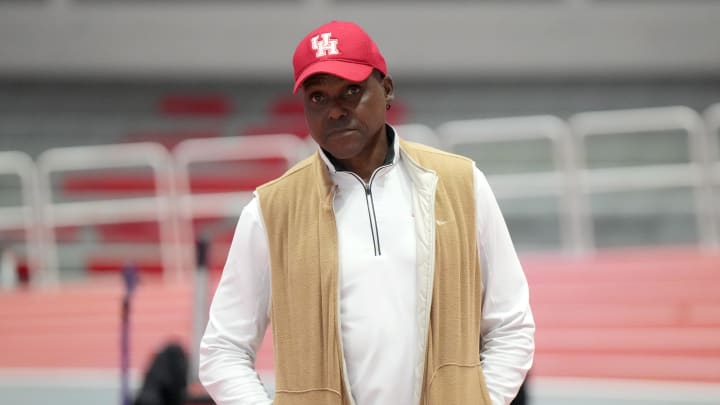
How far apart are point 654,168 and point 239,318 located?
6262 mm

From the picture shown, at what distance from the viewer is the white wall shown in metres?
12.0

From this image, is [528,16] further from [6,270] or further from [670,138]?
[6,270]

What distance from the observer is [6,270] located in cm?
891

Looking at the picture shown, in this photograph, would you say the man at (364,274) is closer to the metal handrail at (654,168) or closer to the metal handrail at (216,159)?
the metal handrail at (216,159)

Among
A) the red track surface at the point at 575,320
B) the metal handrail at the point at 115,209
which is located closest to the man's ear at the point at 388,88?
the red track surface at the point at 575,320

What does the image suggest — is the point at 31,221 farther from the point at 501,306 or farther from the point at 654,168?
the point at 501,306

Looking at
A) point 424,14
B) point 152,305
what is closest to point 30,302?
point 152,305

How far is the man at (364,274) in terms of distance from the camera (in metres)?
2.18

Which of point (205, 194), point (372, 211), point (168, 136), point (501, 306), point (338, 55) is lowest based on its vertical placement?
point (501, 306)

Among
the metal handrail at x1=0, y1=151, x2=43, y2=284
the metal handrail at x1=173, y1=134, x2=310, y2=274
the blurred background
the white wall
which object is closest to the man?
the metal handrail at x1=173, y1=134, x2=310, y2=274

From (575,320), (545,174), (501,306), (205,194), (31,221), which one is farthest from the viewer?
(205,194)

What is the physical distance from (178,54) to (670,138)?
5156mm

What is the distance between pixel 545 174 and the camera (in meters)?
9.30

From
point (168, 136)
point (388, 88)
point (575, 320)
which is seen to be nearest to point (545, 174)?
point (575, 320)
